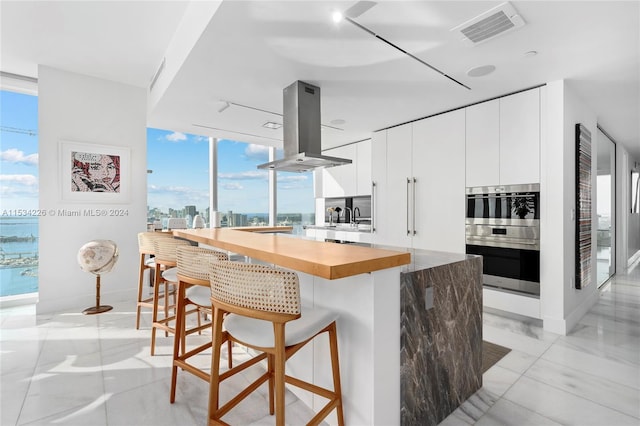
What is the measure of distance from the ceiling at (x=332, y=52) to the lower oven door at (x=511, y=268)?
1676 mm

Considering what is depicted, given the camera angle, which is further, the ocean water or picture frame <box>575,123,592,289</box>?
the ocean water

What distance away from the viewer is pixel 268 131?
187 inches

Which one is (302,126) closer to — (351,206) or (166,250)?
(166,250)

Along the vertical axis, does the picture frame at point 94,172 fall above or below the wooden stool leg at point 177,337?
above

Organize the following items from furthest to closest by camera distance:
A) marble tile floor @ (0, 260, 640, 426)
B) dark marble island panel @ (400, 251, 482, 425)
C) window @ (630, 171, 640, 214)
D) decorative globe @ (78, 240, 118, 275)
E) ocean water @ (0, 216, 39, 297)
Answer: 1. window @ (630, 171, 640, 214)
2. ocean water @ (0, 216, 39, 297)
3. decorative globe @ (78, 240, 118, 275)
4. marble tile floor @ (0, 260, 640, 426)
5. dark marble island panel @ (400, 251, 482, 425)

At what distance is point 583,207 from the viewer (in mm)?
3328

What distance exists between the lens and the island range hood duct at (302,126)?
2.95m

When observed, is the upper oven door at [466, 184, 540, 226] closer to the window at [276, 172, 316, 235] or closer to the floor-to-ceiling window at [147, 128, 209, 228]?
the window at [276, 172, 316, 235]

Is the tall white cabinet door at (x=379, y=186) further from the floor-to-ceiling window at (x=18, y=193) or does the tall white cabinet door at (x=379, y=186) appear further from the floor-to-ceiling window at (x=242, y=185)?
the floor-to-ceiling window at (x=18, y=193)

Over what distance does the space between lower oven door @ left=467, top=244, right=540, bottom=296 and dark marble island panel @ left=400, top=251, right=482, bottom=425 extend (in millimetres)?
1577

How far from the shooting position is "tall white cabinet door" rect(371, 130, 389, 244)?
15.0 ft

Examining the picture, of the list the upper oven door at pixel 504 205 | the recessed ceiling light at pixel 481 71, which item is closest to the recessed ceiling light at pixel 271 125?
the recessed ceiling light at pixel 481 71

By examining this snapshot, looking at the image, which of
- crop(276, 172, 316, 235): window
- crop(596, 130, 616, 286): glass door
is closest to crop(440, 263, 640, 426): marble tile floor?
crop(596, 130, 616, 286): glass door

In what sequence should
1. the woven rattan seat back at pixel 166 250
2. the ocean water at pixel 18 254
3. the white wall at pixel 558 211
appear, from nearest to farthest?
the woven rattan seat back at pixel 166 250 → the white wall at pixel 558 211 → the ocean water at pixel 18 254
